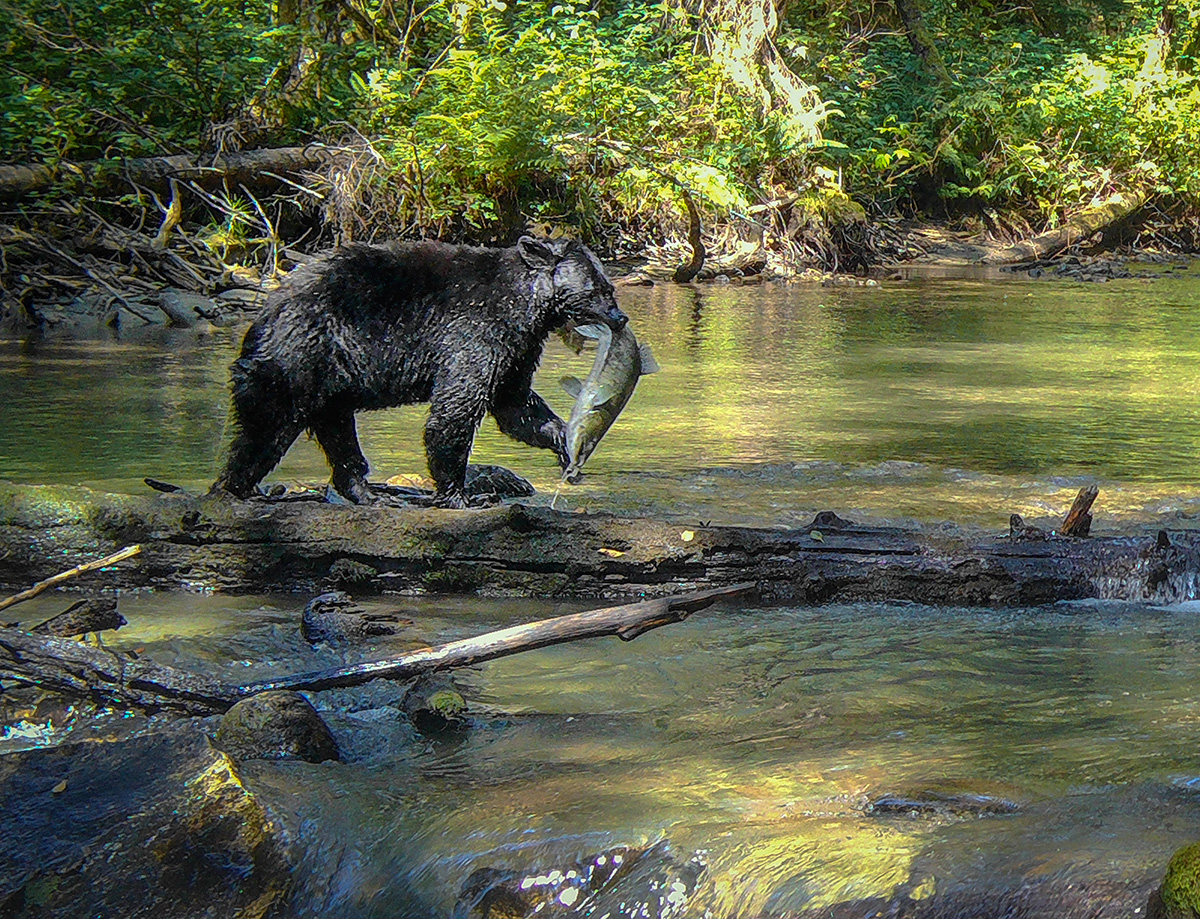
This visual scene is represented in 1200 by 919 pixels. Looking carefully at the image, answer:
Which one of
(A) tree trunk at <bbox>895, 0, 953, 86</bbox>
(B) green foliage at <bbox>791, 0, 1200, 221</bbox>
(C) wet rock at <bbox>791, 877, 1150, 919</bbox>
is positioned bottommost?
(C) wet rock at <bbox>791, 877, 1150, 919</bbox>

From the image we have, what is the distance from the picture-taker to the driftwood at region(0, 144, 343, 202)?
14094 mm

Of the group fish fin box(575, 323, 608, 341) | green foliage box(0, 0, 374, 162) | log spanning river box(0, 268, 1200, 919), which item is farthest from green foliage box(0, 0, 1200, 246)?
fish fin box(575, 323, 608, 341)

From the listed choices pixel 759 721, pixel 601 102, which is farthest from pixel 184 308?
pixel 759 721

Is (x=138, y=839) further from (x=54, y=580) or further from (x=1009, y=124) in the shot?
(x=1009, y=124)

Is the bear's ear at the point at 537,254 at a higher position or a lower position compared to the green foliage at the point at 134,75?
lower

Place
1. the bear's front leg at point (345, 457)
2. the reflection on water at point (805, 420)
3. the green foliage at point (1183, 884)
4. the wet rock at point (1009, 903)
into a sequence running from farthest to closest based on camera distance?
the reflection on water at point (805, 420), the bear's front leg at point (345, 457), the wet rock at point (1009, 903), the green foliage at point (1183, 884)

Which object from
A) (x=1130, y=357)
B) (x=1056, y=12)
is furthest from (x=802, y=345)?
(x=1056, y=12)

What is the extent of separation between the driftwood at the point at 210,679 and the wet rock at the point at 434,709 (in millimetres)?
75

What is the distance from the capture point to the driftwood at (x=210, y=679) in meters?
3.84

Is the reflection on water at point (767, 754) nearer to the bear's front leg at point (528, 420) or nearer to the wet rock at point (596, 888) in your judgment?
the wet rock at point (596, 888)

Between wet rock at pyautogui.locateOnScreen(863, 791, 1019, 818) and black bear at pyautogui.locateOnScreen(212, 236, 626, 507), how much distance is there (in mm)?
2864

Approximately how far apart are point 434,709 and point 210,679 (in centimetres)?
64

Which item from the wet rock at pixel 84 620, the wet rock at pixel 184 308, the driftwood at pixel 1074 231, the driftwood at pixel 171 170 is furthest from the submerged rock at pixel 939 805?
the driftwood at pixel 1074 231

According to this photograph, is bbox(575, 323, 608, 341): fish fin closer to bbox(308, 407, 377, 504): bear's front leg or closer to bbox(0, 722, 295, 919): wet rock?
bbox(308, 407, 377, 504): bear's front leg
